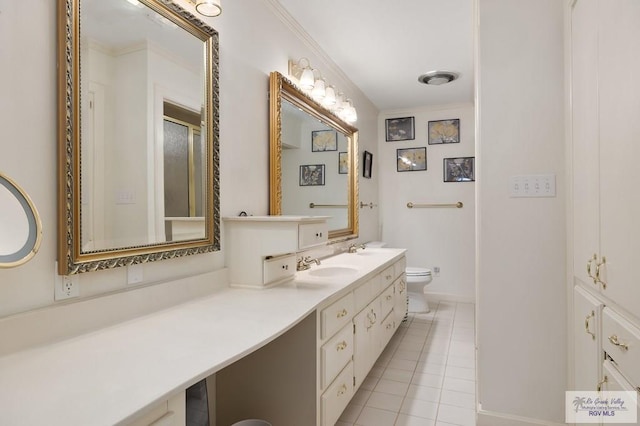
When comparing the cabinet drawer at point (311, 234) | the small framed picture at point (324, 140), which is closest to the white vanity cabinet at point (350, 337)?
the cabinet drawer at point (311, 234)

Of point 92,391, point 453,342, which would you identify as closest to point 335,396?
point 92,391

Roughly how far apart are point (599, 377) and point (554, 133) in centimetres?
108

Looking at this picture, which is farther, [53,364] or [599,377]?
[599,377]

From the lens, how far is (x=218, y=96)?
177cm

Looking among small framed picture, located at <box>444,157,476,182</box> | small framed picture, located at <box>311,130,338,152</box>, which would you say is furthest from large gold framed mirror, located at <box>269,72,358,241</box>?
small framed picture, located at <box>444,157,476,182</box>

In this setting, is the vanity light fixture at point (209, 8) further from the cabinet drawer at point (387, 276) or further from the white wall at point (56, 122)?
the cabinet drawer at point (387, 276)

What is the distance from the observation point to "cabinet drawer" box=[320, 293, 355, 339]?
158cm

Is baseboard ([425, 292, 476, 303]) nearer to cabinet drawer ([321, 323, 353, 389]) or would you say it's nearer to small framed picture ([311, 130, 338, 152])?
small framed picture ([311, 130, 338, 152])

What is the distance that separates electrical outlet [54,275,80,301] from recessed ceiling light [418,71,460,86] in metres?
3.36

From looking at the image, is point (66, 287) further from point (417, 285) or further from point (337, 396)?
point (417, 285)

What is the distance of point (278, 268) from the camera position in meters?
1.92

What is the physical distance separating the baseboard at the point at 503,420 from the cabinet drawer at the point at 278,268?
4.02ft

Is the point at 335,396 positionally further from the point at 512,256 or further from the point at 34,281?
the point at 34,281

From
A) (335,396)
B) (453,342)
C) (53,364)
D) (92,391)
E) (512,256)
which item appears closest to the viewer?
(92,391)
